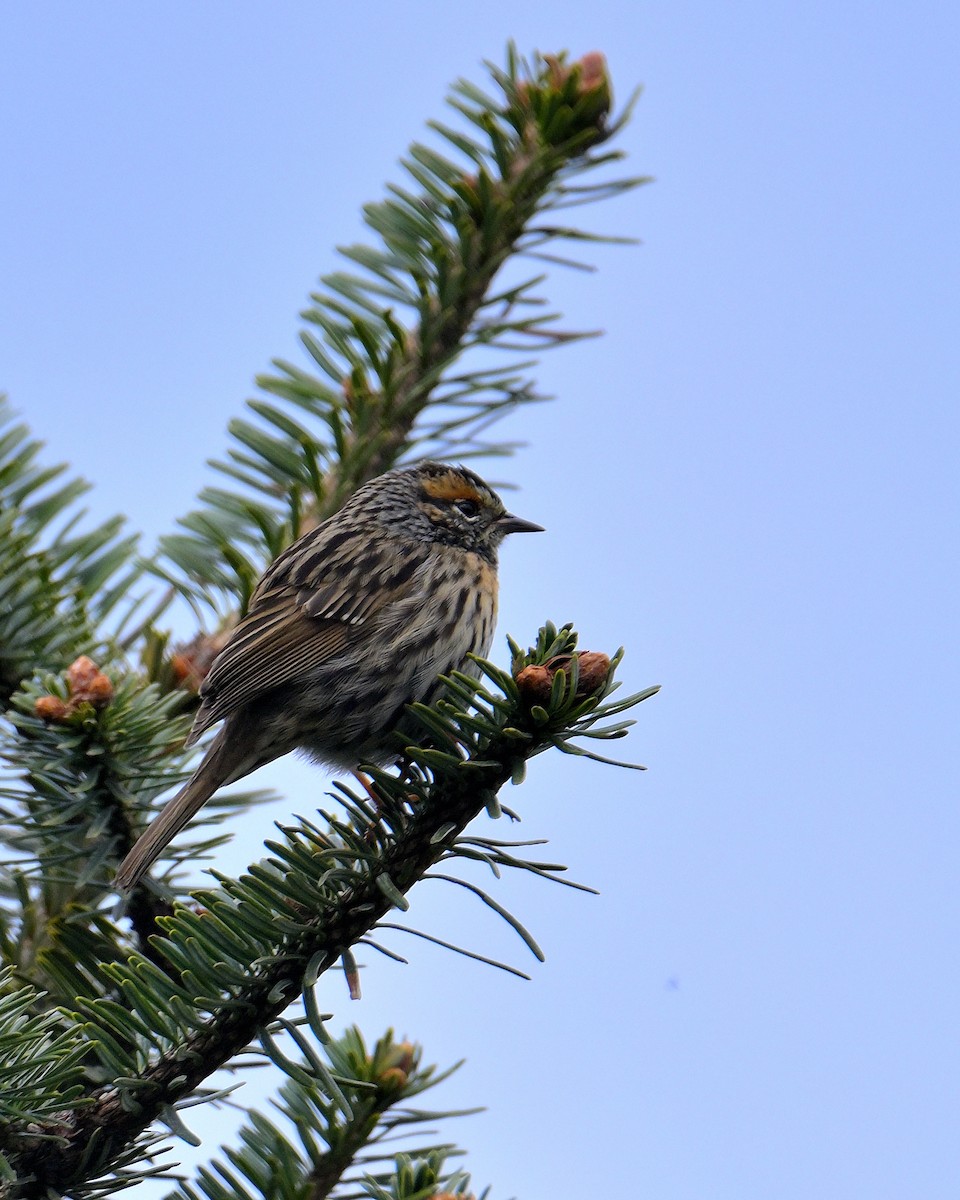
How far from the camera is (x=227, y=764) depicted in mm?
2916

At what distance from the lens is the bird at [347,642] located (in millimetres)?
3018

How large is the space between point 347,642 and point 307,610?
13cm

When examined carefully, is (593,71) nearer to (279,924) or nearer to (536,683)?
(536,683)

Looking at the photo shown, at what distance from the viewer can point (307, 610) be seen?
335 centimetres

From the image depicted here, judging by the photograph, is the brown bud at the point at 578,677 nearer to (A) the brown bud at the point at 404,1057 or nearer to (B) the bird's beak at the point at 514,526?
(A) the brown bud at the point at 404,1057

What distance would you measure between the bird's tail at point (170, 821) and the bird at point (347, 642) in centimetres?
1

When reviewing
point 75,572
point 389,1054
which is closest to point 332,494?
point 75,572

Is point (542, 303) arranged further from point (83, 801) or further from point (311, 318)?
point (83, 801)

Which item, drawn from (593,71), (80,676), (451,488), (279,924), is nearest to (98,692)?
(80,676)

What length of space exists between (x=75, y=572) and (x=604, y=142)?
1.47 m

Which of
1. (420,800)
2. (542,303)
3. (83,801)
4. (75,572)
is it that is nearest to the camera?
(420,800)

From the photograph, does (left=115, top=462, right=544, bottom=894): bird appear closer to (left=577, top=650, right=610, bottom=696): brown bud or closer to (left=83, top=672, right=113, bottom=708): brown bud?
(left=83, top=672, right=113, bottom=708): brown bud

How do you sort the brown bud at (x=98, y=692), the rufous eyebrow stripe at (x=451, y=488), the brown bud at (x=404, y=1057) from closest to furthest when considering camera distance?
the brown bud at (x=404, y=1057) < the brown bud at (x=98, y=692) < the rufous eyebrow stripe at (x=451, y=488)

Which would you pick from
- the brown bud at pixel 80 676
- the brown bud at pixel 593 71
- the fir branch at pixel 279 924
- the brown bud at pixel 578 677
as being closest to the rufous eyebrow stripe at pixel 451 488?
the brown bud at pixel 593 71
